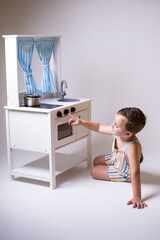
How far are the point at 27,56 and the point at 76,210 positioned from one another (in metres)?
1.34

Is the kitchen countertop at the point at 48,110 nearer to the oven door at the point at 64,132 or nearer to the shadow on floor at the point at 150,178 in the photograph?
the oven door at the point at 64,132

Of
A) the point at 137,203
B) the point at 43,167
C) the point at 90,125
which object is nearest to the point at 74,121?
the point at 90,125

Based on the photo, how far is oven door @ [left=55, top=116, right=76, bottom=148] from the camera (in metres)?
3.26

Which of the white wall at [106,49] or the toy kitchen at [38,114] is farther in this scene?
the white wall at [106,49]

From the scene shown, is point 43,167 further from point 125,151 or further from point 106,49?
point 106,49

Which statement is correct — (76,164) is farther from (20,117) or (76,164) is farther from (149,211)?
(149,211)

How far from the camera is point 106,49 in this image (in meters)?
4.43

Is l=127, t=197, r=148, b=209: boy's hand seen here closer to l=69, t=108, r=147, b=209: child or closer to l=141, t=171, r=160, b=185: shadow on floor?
l=69, t=108, r=147, b=209: child

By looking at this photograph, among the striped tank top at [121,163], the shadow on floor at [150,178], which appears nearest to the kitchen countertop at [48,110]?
the striped tank top at [121,163]

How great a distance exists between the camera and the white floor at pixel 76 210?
2.57m

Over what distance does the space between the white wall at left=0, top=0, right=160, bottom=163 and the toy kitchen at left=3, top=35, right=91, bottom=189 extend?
813 mm

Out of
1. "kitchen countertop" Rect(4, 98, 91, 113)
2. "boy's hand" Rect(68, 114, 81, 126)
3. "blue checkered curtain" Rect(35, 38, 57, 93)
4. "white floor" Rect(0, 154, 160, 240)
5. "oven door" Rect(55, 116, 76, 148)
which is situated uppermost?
"blue checkered curtain" Rect(35, 38, 57, 93)

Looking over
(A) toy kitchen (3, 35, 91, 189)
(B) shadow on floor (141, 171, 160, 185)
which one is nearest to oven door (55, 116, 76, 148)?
(A) toy kitchen (3, 35, 91, 189)

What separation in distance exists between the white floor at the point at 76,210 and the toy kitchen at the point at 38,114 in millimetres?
140
